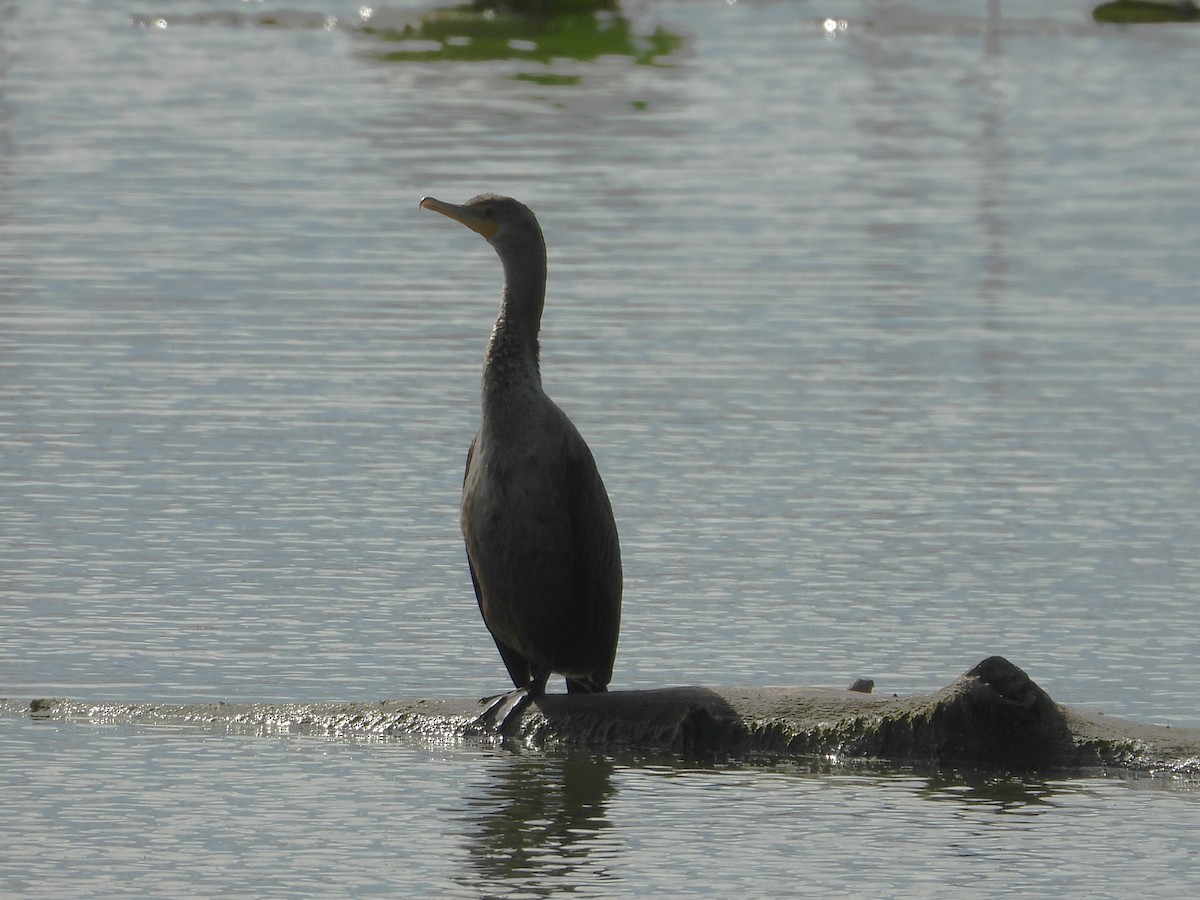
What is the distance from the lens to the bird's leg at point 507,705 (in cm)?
A: 782

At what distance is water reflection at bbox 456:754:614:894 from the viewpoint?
671cm

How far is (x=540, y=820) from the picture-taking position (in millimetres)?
7156

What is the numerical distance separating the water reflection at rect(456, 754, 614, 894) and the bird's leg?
0.13 meters

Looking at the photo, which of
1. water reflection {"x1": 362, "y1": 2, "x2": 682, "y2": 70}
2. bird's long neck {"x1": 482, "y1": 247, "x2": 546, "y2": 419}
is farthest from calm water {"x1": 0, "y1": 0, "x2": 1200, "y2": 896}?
water reflection {"x1": 362, "y1": 2, "x2": 682, "y2": 70}

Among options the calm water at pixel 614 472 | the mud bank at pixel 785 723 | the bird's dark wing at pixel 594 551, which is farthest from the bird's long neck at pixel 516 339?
the calm water at pixel 614 472

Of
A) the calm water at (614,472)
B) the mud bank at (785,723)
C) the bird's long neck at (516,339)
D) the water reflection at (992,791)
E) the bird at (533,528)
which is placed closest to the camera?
the calm water at (614,472)

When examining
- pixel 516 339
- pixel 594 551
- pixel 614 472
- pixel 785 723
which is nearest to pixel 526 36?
pixel 614 472

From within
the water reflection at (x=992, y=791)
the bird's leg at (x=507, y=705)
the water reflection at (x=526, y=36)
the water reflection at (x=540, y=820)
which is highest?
the water reflection at (x=526, y=36)

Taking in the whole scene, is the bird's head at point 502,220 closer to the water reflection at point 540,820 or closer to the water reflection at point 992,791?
the water reflection at point 540,820

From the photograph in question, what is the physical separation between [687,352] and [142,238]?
6.16m

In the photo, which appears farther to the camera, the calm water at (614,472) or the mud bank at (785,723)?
the mud bank at (785,723)

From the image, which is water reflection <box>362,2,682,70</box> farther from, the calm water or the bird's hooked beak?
the bird's hooked beak

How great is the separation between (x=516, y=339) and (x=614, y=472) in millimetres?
4284

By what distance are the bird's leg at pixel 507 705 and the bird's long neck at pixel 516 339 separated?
820mm
